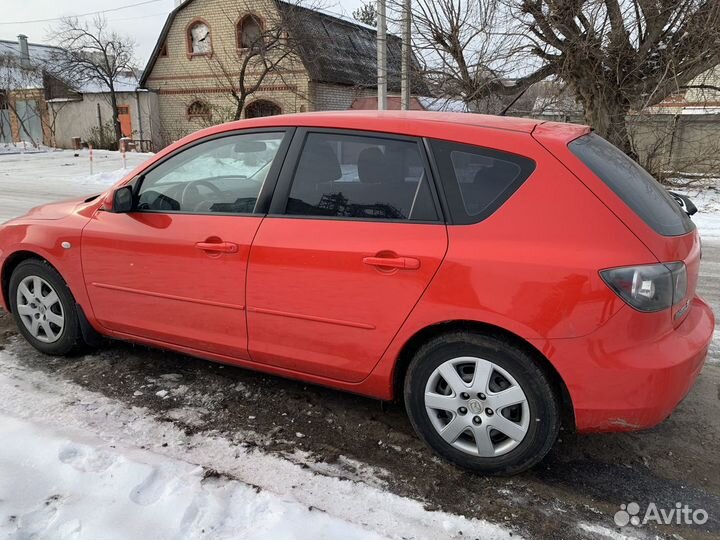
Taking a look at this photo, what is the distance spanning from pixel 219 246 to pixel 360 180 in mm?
836

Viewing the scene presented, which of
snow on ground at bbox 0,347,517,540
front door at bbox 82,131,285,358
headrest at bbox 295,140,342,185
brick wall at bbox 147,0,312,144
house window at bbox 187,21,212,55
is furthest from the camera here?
house window at bbox 187,21,212,55

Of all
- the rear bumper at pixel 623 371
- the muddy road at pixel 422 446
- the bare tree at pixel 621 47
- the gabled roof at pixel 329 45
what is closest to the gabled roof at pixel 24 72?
the gabled roof at pixel 329 45

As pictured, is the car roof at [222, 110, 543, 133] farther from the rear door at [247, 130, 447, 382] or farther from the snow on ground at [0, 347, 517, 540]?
the snow on ground at [0, 347, 517, 540]

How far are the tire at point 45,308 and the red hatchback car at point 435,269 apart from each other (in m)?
0.50

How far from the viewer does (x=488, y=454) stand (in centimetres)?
262

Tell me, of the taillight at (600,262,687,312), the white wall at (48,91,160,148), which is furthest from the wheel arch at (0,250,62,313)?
the white wall at (48,91,160,148)

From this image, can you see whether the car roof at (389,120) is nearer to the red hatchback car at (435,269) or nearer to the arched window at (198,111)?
the red hatchback car at (435,269)

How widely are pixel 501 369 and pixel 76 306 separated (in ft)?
9.07

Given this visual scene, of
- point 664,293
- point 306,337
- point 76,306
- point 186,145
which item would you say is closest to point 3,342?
point 76,306

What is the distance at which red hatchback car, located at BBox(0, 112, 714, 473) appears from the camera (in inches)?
92.1

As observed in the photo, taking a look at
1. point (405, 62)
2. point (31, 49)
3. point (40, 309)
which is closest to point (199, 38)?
point (405, 62)

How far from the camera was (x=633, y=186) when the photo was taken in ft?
8.63

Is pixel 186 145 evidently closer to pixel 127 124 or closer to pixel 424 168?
pixel 424 168

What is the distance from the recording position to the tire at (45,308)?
3.71 m
